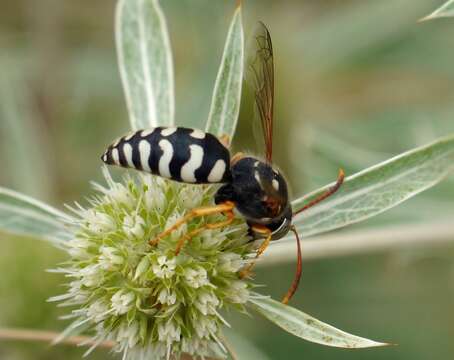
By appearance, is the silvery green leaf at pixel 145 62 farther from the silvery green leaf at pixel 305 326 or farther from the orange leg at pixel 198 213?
the silvery green leaf at pixel 305 326

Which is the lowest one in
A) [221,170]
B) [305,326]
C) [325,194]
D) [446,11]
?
[305,326]

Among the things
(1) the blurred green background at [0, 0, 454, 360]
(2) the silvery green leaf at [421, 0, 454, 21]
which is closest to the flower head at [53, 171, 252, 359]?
(2) the silvery green leaf at [421, 0, 454, 21]

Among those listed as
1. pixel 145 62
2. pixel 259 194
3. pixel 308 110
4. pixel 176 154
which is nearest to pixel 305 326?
pixel 259 194

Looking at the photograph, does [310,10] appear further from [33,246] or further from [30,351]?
[30,351]

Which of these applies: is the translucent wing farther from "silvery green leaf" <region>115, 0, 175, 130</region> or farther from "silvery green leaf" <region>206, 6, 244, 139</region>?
"silvery green leaf" <region>115, 0, 175, 130</region>

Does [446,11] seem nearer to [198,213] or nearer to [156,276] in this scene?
[198,213]

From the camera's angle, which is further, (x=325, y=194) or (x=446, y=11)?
(x=325, y=194)
